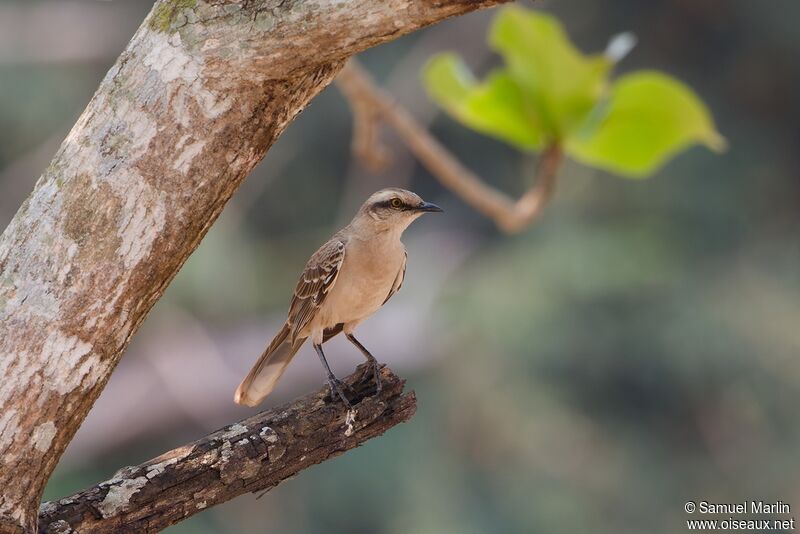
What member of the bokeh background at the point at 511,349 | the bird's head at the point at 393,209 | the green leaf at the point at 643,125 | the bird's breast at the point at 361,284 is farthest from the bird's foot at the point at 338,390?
the bokeh background at the point at 511,349

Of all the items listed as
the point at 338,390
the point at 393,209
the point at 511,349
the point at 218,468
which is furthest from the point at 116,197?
the point at 511,349

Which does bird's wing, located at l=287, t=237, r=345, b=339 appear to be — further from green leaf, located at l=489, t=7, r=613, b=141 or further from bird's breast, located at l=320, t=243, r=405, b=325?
green leaf, located at l=489, t=7, r=613, b=141

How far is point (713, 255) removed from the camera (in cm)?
1502

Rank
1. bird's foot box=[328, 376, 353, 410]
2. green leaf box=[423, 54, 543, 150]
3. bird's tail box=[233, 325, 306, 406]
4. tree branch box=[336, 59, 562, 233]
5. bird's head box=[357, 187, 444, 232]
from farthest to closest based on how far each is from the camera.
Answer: tree branch box=[336, 59, 562, 233]
green leaf box=[423, 54, 543, 150]
bird's head box=[357, 187, 444, 232]
bird's tail box=[233, 325, 306, 406]
bird's foot box=[328, 376, 353, 410]

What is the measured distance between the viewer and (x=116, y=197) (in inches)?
117

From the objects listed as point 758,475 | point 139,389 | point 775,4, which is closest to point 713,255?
point 758,475

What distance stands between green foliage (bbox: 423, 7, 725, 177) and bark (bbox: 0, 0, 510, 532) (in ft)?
7.62

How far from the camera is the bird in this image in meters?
4.82

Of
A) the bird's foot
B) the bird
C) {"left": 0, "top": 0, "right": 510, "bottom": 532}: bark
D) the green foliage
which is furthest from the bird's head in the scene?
{"left": 0, "top": 0, "right": 510, "bottom": 532}: bark

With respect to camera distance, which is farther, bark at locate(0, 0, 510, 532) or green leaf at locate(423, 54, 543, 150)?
green leaf at locate(423, 54, 543, 150)

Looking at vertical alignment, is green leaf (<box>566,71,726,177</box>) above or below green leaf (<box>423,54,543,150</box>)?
below

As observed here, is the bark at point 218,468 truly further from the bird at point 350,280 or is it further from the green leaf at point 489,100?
the green leaf at point 489,100

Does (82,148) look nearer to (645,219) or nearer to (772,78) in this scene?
(645,219)

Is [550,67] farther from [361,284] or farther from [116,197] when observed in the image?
[116,197]
